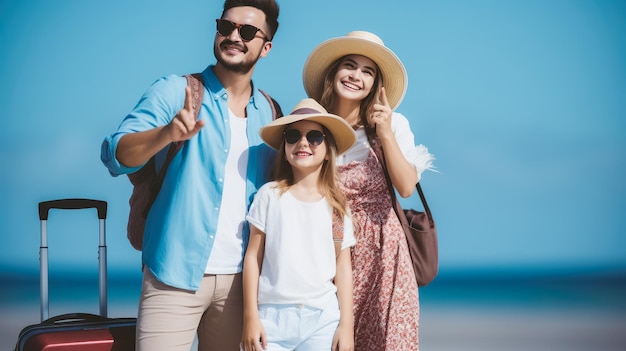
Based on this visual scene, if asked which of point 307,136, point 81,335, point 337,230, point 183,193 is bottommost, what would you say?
point 81,335

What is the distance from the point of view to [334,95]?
3.21 metres

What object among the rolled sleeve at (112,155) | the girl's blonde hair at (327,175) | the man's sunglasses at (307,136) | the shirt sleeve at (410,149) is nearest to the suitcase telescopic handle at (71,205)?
the rolled sleeve at (112,155)

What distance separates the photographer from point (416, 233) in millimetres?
3133

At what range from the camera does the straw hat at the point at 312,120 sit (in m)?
2.83

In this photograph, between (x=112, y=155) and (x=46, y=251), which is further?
(x=46, y=251)

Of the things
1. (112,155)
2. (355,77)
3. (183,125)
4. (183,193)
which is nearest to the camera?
(183,125)

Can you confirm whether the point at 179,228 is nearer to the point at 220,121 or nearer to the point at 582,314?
the point at 220,121

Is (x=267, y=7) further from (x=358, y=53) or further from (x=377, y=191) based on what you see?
(x=377, y=191)

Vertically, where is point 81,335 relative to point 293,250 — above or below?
below

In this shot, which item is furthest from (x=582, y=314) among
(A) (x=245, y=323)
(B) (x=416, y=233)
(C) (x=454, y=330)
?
(A) (x=245, y=323)

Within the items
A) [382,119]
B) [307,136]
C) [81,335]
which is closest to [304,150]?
[307,136]

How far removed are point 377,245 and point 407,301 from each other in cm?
26

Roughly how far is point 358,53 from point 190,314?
1.32m

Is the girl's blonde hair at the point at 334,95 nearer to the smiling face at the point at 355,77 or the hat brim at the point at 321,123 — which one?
the smiling face at the point at 355,77
